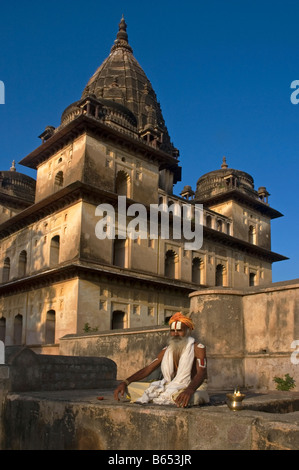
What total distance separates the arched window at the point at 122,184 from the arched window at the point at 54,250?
3839 millimetres

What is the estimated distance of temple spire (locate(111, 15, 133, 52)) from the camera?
37.6 m

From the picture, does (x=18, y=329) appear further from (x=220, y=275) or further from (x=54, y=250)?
(x=220, y=275)

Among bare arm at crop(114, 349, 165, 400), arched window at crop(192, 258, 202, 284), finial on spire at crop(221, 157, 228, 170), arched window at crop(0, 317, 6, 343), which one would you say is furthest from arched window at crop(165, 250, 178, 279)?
bare arm at crop(114, 349, 165, 400)

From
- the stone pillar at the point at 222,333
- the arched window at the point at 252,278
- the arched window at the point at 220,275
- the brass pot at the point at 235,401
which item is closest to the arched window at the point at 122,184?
the arched window at the point at 220,275

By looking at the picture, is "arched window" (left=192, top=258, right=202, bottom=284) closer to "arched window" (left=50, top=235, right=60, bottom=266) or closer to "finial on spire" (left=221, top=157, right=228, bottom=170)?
"arched window" (left=50, top=235, right=60, bottom=266)

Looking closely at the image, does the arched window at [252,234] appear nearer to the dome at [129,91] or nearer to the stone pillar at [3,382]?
the dome at [129,91]

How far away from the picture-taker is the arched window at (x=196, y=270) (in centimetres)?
2636

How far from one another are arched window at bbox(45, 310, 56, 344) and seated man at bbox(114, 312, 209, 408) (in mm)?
16614

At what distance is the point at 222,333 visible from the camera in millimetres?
9906

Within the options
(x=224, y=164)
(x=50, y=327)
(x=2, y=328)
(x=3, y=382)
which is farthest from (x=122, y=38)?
(x=3, y=382)
